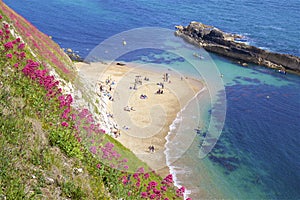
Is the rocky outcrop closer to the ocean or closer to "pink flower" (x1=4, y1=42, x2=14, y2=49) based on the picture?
the ocean

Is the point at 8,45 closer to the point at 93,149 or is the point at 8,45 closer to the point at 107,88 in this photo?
the point at 93,149

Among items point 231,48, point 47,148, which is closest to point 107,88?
point 47,148

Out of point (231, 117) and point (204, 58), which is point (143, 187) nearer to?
point (231, 117)

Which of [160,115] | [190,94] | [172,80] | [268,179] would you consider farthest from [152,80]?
[268,179]

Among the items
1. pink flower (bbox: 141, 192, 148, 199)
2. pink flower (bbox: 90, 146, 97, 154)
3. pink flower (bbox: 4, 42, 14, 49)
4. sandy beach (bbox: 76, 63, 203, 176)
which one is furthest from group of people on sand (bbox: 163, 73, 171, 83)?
pink flower (bbox: 141, 192, 148, 199)

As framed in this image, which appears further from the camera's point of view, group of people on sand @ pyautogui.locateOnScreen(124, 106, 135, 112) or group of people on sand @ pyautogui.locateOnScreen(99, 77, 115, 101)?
group of people on sand @ pyautogui.locateOnScreen(99, 77, 115, 101)
